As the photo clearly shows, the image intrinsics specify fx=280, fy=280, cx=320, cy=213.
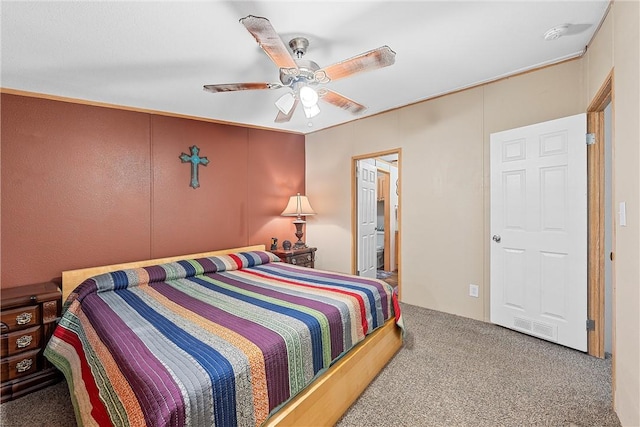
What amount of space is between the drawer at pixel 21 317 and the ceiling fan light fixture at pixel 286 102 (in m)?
2.38

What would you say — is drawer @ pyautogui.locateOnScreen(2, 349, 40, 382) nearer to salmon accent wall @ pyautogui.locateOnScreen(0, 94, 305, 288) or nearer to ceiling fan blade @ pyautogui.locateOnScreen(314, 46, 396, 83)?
salmon accent wall @ pyautogui.locateOnScreen(0, 94, 305, 288)

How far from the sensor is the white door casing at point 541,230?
227 cm

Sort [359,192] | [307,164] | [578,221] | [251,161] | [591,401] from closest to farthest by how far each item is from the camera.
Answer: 1. [591,401]
2. [578,221]
3. [251,161]
4. [359,192]
5. [307,164]

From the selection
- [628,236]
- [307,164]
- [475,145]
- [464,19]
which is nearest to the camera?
[628,236]

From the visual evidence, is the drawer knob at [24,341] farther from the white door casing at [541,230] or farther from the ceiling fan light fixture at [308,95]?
the white door casing at [541,230]

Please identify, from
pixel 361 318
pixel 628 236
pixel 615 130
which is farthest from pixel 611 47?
pixel 361 318

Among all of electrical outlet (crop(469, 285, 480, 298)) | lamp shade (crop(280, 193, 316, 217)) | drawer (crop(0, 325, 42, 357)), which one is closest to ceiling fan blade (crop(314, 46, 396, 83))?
lamp shade (crop(280, 193, 316, 217))

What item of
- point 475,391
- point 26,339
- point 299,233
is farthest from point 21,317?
point 475,391

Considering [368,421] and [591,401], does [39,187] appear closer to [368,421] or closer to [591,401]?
[368,421]

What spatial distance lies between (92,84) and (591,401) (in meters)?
→ 4.43

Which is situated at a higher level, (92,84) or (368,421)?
(92,84)

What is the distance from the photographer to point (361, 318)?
1.90 meters

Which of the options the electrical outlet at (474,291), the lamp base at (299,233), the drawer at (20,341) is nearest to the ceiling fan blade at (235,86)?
the drawer at (20,341)

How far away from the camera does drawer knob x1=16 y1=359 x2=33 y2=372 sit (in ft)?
6.52
